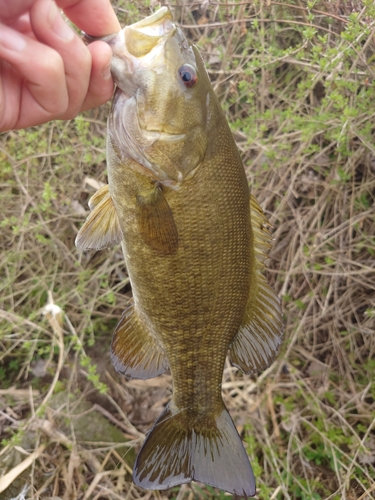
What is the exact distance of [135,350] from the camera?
168cm

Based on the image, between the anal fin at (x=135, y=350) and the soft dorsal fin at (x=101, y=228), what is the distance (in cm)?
35

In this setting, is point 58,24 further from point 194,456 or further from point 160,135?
point 194,456

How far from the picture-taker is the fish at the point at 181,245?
3.99 feet

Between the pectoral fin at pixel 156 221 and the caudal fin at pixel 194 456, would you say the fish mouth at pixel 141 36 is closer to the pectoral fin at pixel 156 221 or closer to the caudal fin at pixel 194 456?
the pectoral fin at pixel 156 221

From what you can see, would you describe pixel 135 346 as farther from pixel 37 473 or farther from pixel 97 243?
pixel 37 473

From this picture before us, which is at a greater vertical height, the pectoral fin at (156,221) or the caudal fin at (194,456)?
the pectoral fin at (156,221)

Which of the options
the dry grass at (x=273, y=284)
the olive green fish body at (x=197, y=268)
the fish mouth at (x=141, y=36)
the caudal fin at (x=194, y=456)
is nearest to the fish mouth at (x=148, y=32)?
the fish mouth at (x=141, y=36)

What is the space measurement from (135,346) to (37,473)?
1.39m

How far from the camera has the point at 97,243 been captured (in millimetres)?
1525

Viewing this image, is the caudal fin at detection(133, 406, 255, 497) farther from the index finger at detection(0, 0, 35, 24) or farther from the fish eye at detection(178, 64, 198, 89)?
the index finger at detection(0, 0, 35, 24)

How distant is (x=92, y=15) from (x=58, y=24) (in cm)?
19

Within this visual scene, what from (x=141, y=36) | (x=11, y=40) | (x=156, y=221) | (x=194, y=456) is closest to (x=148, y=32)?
(x=141, y=36)

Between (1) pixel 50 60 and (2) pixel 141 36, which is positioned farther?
(2) pixel 141 36

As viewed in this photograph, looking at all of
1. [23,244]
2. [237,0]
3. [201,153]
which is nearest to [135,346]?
[201,153]
